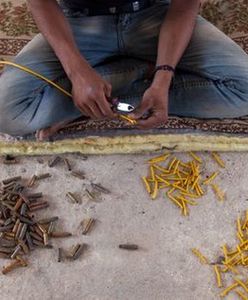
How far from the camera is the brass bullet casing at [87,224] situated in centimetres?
181

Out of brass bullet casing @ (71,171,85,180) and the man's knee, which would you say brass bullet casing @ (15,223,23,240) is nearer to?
brass bullet casing @ (71,171,85,180)

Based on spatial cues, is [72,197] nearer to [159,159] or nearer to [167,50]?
[159,159]

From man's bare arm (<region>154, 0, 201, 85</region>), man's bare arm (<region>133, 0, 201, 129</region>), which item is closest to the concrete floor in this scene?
man's bare arm (<region>133, 0, 201, 129</region>)

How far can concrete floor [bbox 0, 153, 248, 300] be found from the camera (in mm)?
1668

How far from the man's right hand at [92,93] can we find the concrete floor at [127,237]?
276mm

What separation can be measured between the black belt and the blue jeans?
0.06 feet

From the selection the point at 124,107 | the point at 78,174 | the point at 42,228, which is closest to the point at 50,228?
the point at 42,228

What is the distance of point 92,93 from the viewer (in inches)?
70.1

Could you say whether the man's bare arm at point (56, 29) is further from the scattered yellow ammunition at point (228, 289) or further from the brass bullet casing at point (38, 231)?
the scattered yellow ammunition at point (228, 289)

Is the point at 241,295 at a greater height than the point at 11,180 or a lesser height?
lesser

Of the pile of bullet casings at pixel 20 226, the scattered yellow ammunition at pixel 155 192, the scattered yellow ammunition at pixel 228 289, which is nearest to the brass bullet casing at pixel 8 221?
the pile of bullet casings at pixel 20 226

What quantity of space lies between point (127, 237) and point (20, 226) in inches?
13.6

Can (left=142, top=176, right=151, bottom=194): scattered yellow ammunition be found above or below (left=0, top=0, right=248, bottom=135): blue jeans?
below

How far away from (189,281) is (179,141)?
22.6 inches
